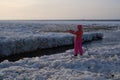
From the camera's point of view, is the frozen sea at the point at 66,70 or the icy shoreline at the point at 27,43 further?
the icy shoreline at the point at 27,43

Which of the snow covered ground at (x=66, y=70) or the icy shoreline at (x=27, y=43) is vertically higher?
the snow covered ground at (x=66, y=70)

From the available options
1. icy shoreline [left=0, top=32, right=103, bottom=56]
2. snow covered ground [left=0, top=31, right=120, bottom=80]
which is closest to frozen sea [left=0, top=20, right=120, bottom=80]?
snow covered ground [left=0, top=31, right=120, bottom=80]

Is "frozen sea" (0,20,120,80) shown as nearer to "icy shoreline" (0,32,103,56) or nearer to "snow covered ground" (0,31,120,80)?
"snow covered ground" (0,31,120,80)

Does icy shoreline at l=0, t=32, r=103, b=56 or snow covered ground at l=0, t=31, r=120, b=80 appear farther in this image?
icy shoreline at l=0, t=32, r=103, b=56

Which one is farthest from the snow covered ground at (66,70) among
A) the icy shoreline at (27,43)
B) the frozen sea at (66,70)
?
the icy shoreline at (27,43)

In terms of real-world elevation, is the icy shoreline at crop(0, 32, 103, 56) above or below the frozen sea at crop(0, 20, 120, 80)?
below

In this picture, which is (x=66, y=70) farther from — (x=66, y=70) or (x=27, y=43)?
(x=27, y=43)

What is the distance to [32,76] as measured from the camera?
38.0 ft

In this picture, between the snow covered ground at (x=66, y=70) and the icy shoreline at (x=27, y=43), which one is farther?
the icy shoreline at (x=27, y=43)

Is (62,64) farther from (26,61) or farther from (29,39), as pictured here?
(29,39)

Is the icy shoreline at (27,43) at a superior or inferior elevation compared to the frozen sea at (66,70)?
inferior

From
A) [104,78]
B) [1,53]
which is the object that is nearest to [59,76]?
[104,78]

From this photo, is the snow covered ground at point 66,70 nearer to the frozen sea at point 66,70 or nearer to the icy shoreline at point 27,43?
the frozen sea at point 66,70

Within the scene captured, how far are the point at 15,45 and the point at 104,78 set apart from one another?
1394cm
